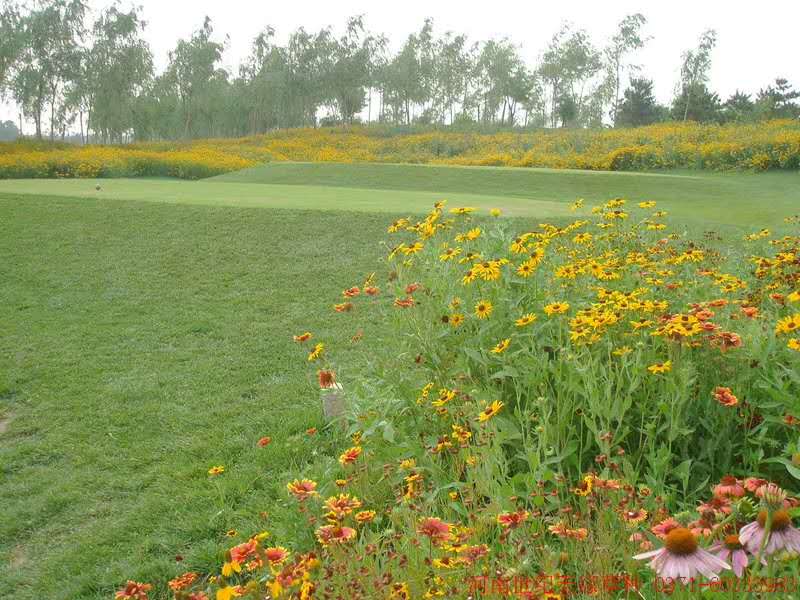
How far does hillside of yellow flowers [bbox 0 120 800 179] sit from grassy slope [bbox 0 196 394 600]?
10407 mm

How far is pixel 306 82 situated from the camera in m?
46.3

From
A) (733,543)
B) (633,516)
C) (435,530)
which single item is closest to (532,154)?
(633,516)

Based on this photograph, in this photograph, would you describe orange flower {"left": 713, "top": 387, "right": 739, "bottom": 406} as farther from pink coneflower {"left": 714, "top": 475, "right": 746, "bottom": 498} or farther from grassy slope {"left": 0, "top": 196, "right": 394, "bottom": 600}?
→ grassy slope {"left": 0, "top": 196, "right": 394, "bottom": 600}

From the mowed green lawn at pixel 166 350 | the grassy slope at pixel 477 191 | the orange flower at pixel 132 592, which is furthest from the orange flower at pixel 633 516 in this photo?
the grassy slope at pixel 477 191

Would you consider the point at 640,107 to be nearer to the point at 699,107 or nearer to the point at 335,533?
the point at 699,107

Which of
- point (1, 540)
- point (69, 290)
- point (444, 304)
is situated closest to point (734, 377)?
point (444, 304)

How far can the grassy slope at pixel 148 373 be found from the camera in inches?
152

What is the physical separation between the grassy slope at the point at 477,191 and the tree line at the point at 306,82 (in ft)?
58.3

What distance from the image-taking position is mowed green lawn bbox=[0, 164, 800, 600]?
3873 mm

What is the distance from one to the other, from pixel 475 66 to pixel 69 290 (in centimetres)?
4652

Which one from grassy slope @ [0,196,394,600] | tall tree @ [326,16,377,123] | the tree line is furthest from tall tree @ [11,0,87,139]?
grassy slope @ [0,196,394,600]

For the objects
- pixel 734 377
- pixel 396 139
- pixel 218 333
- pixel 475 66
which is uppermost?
pixel 475 66

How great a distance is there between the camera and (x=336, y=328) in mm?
7062

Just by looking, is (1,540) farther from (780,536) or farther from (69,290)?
(69,290)
